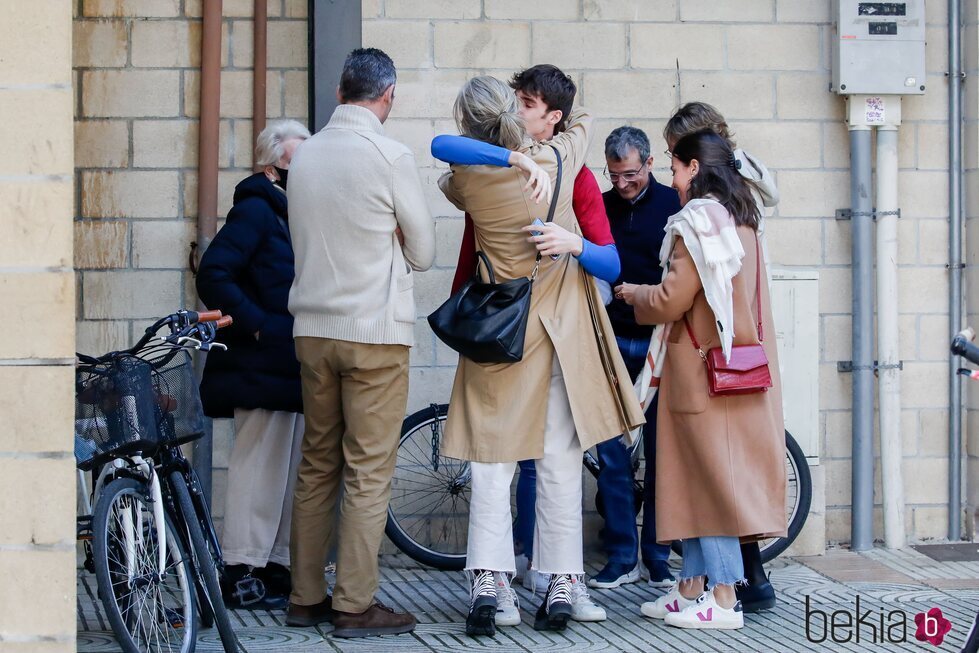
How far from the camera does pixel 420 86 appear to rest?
6.09 metres

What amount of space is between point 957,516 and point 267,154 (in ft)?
12.2

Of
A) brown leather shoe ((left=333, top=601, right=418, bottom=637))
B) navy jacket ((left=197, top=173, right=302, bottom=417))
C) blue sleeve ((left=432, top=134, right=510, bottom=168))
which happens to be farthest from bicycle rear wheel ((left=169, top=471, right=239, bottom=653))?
blue sleeve ((left=432, top=134, right=510, bottom=168))

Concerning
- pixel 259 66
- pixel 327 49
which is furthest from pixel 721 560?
pixel 259 66

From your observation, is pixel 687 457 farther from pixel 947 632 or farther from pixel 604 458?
pixel 947 632

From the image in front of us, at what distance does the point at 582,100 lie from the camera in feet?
20.3

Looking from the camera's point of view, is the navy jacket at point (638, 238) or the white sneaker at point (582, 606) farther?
the navy jacket at point (638, 238)

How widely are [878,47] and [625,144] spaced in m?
1.58

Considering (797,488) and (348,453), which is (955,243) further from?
(348,453)

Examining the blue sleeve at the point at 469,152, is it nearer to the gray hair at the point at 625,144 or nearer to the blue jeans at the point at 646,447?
the gray hair at the point at 625,144

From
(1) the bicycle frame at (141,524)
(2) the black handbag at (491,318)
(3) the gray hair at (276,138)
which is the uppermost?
(3) the gray hair at (276,138)

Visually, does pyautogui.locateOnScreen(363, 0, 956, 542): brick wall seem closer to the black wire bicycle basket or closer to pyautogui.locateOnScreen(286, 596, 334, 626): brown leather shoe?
pyautogui.locateOnScreen(286, 596, 334, 626): brown leather shoe

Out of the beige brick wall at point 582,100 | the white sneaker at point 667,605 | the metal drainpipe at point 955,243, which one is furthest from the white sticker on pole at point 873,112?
the white sneaker at point 667,605

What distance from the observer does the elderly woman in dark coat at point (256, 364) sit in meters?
5.10

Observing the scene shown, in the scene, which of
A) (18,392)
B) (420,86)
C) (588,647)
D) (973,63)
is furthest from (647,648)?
(973,63)
